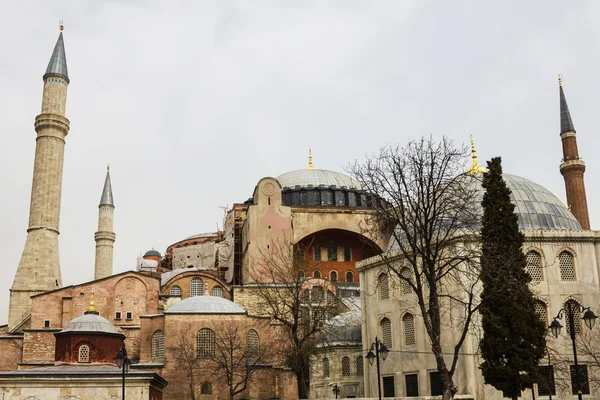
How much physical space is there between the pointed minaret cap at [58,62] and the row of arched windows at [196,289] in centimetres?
1543

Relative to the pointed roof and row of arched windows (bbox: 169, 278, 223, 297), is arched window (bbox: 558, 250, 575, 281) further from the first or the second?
the pointed roof

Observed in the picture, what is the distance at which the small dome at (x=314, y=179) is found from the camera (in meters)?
49.1

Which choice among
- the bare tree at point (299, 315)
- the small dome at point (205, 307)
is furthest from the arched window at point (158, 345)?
the bare tree at point (299, 315)

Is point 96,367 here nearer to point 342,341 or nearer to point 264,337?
point 264,337

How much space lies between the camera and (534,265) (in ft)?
89.9

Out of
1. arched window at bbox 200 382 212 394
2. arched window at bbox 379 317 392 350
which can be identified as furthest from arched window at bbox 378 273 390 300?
arched window at bbox 200 382 212 394

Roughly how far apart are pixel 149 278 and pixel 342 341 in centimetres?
1177

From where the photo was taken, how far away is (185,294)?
40.5 metres

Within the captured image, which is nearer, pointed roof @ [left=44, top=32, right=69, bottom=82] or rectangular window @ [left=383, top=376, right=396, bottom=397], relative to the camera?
rectangular window @ [left=383, top=376, right=396, bottom=397]

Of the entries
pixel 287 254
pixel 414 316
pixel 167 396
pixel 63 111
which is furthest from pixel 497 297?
pixel 63 111

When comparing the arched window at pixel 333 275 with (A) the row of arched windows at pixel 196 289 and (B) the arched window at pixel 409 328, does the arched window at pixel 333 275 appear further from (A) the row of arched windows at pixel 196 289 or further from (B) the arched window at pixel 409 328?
(B) the arched window at pixel 409 328

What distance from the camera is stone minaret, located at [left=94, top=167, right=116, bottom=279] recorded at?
181ft

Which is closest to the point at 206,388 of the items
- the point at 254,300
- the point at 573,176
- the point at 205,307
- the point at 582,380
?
the point at 205,307

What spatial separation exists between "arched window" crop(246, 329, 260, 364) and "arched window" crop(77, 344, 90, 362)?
704 cm
